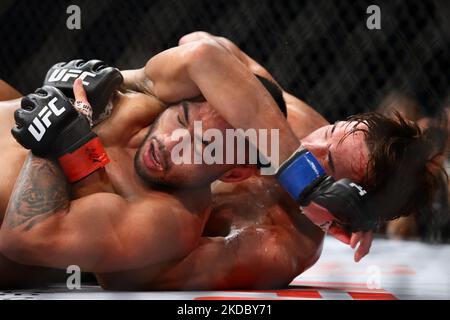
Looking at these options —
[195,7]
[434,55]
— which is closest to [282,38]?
[195,7]

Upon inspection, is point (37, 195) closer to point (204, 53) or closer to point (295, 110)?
point (204, 53)

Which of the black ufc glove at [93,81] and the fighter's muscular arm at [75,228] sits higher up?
the black ufc glove at [93,81]

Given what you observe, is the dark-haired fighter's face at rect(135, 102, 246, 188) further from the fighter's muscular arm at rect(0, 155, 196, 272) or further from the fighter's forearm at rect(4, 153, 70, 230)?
the fighter's forearm at rect(4, 153, 70, 230)

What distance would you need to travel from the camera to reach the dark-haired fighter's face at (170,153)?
4.99 ft

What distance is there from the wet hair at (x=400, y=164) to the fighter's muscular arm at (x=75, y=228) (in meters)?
0.49

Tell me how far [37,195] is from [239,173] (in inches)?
19.2

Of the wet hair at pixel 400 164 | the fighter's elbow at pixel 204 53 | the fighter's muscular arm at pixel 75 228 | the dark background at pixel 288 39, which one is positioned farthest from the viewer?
the dark background at pixel 288 39

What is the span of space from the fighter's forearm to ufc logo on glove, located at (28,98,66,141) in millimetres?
64

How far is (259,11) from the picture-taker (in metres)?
2.28

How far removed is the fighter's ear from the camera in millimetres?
1636

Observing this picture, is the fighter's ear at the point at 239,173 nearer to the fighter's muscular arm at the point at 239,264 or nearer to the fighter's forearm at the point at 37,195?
the fighter's muscular arm at the point at 239,264

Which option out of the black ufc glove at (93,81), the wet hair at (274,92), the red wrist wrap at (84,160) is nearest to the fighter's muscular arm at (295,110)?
the wet hair at (274,92)

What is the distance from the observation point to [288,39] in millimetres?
2270

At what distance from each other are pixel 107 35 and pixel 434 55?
1085 mm
